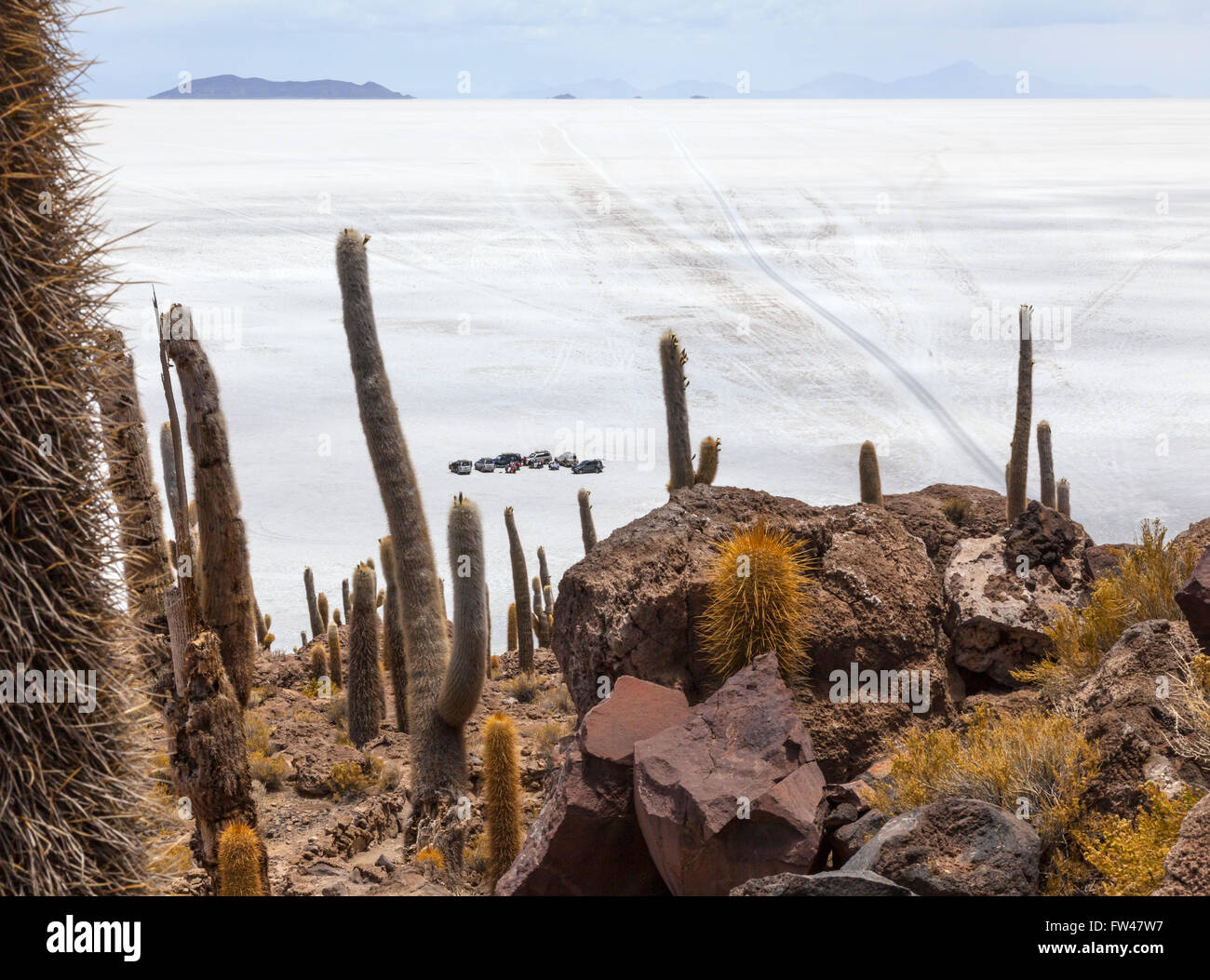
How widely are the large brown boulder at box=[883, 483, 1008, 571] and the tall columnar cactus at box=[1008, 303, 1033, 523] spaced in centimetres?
26

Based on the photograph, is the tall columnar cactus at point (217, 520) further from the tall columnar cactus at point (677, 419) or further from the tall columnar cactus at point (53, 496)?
the tall columnar cactus at point (53, 496)

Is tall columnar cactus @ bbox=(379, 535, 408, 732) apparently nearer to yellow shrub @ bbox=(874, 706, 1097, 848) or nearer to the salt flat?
the salt flat

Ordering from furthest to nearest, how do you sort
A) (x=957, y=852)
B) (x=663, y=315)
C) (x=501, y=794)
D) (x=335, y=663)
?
(x=663, y=315) < (x=335, y=663) < (x=501, y=794) < (x=957, y=852)

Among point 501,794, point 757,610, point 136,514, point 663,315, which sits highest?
point 663,315

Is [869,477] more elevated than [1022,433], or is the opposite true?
[1022,433]

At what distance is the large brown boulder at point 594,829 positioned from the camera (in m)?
4.91

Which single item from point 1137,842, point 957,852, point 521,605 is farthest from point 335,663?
point 1137,842

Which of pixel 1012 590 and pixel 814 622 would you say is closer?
pixel 814 622

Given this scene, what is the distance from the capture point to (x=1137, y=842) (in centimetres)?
390

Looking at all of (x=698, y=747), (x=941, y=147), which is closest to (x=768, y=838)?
(x=698, y=747)

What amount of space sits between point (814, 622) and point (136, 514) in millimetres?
4171

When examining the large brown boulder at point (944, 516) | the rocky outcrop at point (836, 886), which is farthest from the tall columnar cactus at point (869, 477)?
the rocky outcrop at point (836, 886)

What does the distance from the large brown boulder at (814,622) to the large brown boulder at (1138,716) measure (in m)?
1.08

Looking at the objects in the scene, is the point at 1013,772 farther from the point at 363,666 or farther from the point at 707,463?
the point at 363,666
